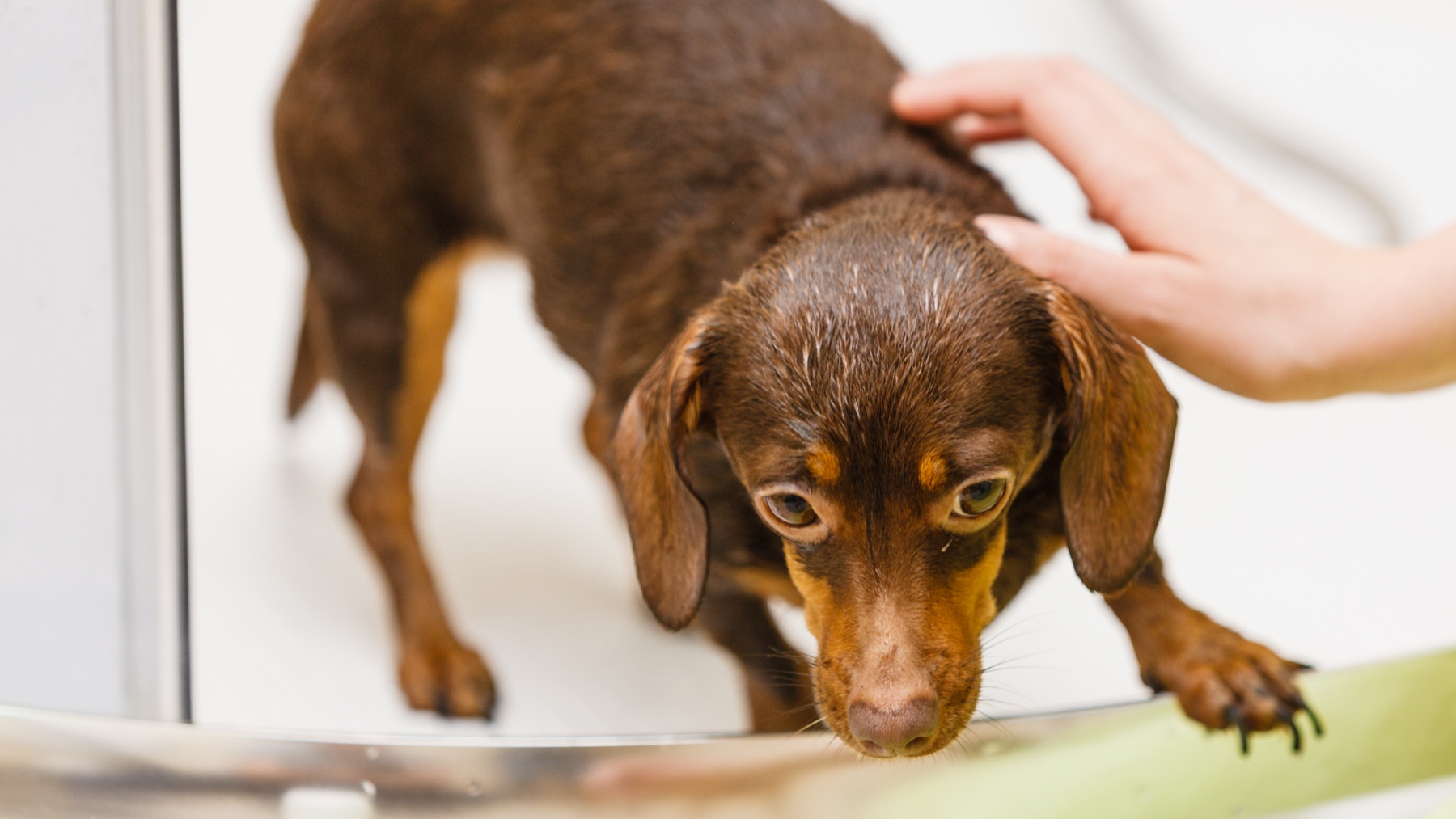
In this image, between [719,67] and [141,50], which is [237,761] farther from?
[719,67]

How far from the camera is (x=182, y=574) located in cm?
248

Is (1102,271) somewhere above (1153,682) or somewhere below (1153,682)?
above

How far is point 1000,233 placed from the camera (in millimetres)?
1837

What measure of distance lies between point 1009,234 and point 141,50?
4.29 feet

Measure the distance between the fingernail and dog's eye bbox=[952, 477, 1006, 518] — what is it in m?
0.36

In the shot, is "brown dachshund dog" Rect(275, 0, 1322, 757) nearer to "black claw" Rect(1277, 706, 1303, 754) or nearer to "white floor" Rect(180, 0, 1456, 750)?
"black claw" Rect(1277, 706, 1303, 754)

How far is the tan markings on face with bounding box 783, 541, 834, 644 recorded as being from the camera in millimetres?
1682

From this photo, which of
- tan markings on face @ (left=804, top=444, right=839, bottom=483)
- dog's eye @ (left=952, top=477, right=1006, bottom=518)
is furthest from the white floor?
tan markings on face @ (left=804, top=444, right=839, bottom=483)

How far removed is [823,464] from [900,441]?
96mm

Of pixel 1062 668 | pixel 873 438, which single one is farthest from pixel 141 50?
pixel 1062 668

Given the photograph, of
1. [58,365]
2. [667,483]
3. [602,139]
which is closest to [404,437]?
[58,365]

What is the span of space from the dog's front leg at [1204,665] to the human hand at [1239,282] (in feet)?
1.14

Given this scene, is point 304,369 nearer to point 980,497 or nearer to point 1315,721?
→ point 980,497

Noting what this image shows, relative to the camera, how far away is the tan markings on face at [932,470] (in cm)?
156
